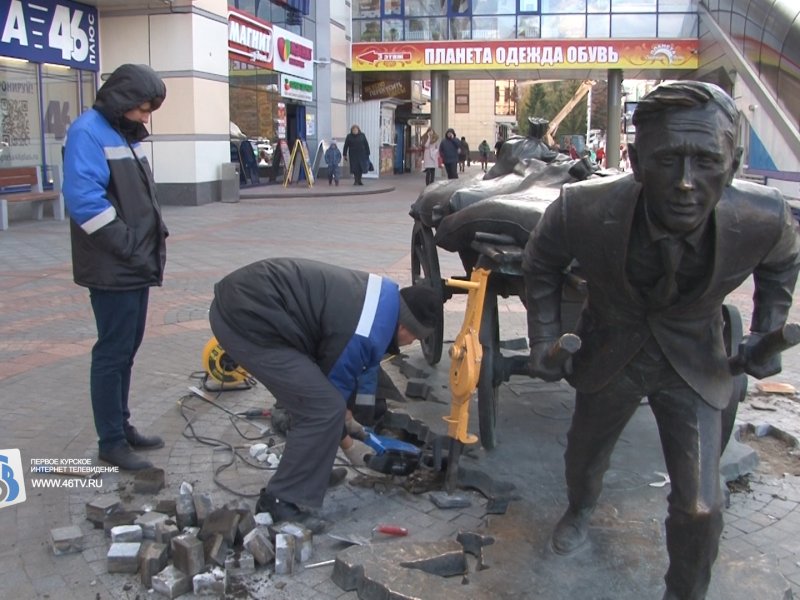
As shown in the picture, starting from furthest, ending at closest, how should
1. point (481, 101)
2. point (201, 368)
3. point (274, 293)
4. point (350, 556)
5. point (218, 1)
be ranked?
point (481, 101), point (218, 1), point (201, 368), point (274, 293), point (350, 556)

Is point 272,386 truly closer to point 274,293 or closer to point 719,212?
point 274,293

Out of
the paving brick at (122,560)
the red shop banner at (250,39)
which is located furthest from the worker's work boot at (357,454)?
the red shop banner at (250,39)

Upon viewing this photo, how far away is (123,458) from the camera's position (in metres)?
4.13

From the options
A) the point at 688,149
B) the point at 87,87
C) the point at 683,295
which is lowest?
the point at 683,295

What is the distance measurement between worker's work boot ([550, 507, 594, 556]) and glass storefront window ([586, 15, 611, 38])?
84.1ft

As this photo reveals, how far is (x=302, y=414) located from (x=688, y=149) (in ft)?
6.18

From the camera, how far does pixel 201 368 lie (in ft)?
19.5

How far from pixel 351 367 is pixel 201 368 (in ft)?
8.76

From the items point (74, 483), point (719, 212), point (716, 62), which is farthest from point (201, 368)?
point (716, 62)

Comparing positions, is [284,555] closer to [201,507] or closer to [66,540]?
[201,507]

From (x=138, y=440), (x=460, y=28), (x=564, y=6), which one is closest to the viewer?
(x=138, y=440)

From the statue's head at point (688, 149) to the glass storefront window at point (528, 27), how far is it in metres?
26.1

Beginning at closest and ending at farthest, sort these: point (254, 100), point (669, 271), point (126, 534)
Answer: point (669, 271), point (126, 534), point (254, 100)

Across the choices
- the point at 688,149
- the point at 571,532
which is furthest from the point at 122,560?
the point at 688,149
